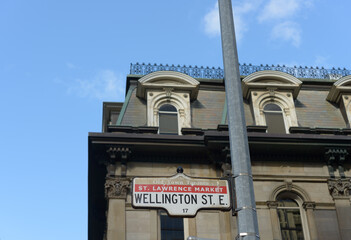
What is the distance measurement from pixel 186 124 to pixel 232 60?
13.6 metres

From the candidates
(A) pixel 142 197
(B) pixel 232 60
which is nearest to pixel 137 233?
(A) pixel 142 197

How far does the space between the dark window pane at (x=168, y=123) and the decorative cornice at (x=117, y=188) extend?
115 inches

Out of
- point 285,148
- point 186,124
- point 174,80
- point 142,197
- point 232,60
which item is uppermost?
point 174,80

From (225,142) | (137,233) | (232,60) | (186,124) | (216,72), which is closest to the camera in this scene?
(232,60)

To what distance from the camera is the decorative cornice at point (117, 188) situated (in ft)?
62.1

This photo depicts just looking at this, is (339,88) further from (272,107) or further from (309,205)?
(309,205)

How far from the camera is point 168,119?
21672 millimetres

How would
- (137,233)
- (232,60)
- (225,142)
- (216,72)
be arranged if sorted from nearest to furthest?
(232,60) → (137,233) → (225,142) → (216,72)

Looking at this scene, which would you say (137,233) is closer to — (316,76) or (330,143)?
(330,143)

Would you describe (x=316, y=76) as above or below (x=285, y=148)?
above

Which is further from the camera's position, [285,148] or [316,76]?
[316,76]

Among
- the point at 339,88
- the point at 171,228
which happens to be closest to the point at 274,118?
the point at 339,88

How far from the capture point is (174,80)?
2236 cm

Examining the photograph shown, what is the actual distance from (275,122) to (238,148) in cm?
1544
